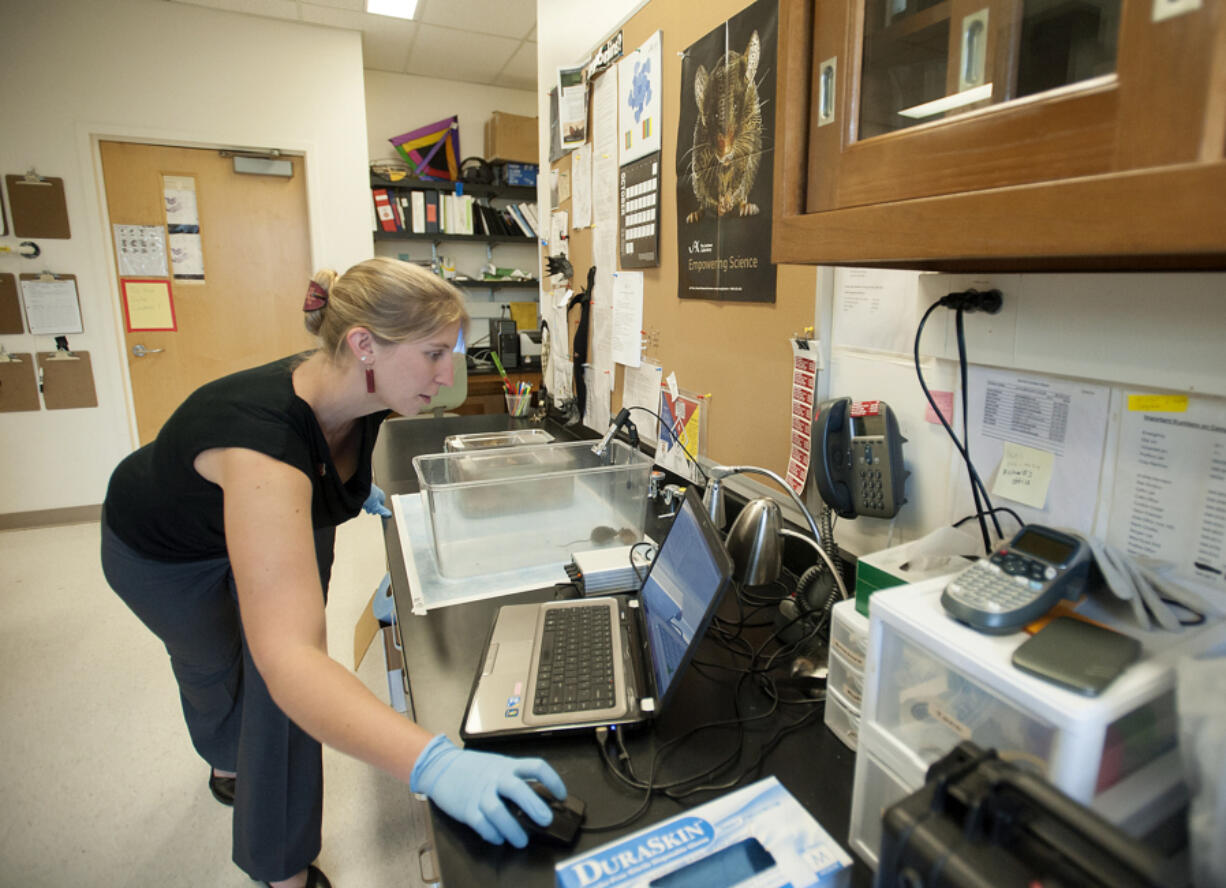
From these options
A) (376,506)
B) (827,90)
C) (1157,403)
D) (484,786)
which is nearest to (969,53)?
(827,90)

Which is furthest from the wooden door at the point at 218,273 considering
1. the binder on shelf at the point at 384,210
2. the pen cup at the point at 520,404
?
the pen cup at the point at 520,404

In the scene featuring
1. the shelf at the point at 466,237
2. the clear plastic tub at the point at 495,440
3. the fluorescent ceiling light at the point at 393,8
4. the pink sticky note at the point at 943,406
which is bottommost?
the clear plastic tub at the point at 495,440

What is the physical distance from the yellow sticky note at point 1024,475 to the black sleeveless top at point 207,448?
3.30 ft

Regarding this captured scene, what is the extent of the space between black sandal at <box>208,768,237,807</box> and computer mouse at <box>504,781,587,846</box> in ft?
4.92

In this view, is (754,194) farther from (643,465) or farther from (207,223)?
(207,223)

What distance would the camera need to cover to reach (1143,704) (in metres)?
0.47

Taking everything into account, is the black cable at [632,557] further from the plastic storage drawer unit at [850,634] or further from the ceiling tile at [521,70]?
the ceiling tile at [521,70]

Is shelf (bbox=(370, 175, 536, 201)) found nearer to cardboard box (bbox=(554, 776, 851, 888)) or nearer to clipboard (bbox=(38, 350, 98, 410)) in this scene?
clipboard (bbox=(38, 350, 98, 410))

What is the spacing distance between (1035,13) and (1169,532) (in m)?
0.54

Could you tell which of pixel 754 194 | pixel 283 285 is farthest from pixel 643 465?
pixel 283 285

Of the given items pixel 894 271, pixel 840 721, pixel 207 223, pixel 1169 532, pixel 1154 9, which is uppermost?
pixel 207 223

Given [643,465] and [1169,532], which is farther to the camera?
[643,465]

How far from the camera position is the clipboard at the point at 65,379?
342cm

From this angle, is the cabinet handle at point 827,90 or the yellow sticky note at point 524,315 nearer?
the cabinet handle at point 827,90
